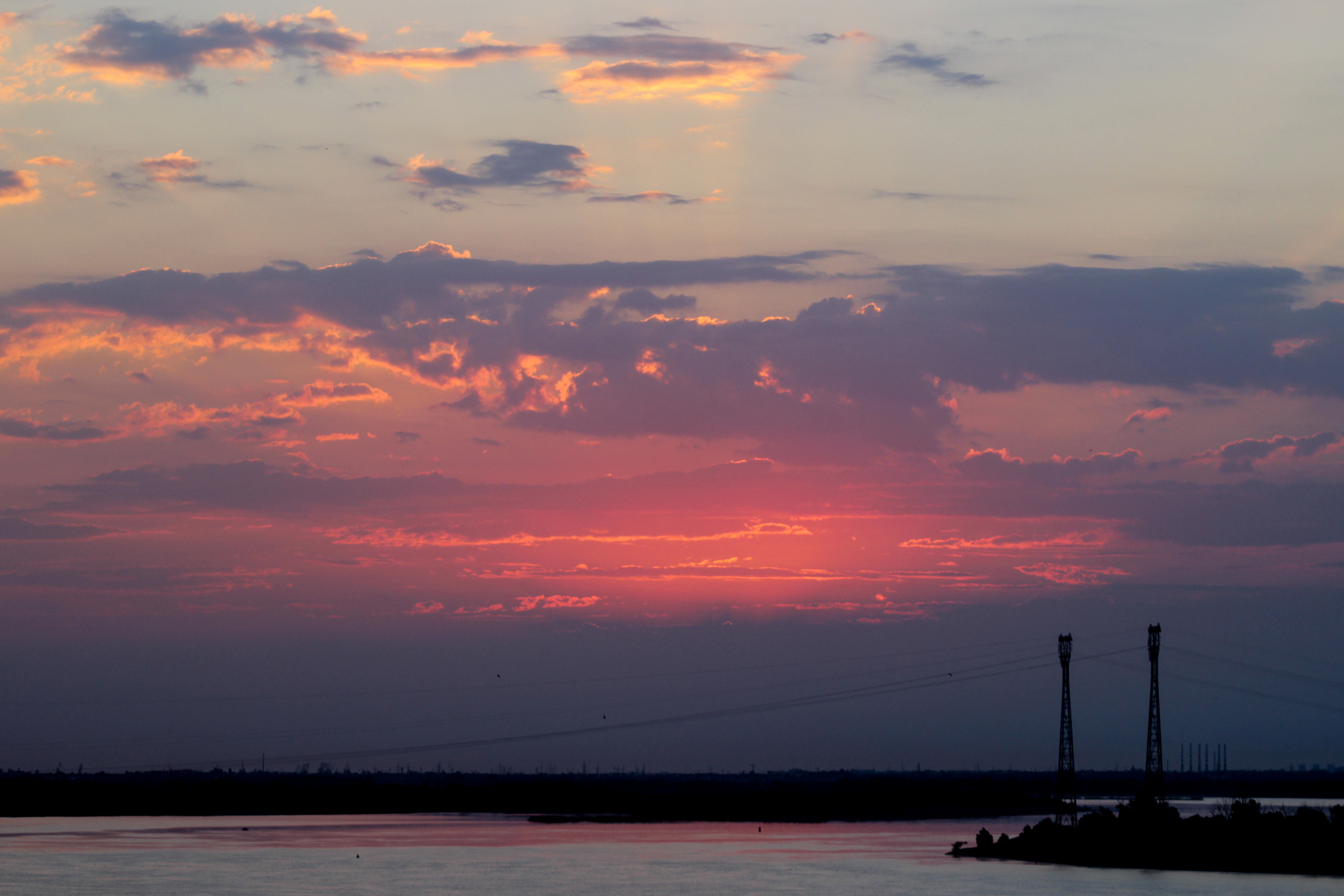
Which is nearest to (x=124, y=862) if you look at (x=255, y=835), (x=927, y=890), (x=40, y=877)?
(x=40, y=877)

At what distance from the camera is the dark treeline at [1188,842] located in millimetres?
106750

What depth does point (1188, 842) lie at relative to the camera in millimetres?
113875

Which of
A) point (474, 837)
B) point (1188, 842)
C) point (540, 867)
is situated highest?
point (1188, 842)

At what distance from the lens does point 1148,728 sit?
4975 inches

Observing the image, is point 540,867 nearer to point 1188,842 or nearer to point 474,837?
point 474,837

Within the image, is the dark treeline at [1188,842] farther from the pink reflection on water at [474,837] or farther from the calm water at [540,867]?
the pink reflection on water at [474,837]

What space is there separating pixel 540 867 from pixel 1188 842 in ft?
176

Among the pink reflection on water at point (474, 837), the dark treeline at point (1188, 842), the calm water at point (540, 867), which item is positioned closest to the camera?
the calm water at point (540, 867)

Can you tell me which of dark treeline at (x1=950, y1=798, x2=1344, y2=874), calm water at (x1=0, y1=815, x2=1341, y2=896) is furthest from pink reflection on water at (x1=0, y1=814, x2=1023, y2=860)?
dark treeline at (x1=950, y1=798, x2=1344, y2=874)

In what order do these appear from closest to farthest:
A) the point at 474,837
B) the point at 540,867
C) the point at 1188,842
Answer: the point at 1188,842
the point at 540,867
the point at 474,837

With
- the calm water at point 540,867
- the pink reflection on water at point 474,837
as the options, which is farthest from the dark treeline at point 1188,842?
the pink reflection on water at point 474,837

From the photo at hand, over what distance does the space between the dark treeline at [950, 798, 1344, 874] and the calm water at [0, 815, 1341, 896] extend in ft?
13.3

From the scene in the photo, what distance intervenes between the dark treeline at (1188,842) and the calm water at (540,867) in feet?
13.3

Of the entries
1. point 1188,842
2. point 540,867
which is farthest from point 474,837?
point 1188,842
